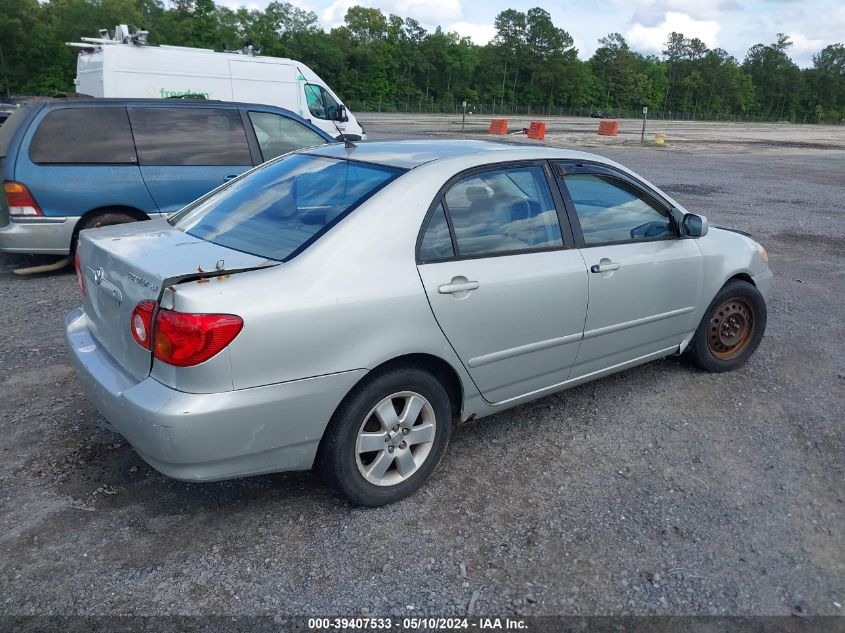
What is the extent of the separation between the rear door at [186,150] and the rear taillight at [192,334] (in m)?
4.68

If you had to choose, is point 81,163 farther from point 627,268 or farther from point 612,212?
point 627,268

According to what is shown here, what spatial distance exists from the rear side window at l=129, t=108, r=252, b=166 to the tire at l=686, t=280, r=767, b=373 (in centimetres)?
507

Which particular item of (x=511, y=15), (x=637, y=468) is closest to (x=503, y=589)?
(x=637, y=468)

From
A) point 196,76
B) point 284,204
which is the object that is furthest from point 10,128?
point 196,76

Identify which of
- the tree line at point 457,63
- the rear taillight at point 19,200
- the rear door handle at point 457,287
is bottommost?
the rear taillight at point 19,200

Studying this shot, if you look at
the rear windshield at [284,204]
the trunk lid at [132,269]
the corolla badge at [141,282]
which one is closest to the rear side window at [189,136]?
the rear windshield at [284,204]

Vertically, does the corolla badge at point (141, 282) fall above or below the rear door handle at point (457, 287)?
above

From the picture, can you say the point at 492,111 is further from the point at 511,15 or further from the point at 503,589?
the point at 503,589

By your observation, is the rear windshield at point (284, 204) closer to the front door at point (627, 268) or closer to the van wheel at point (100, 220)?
the front door at point (627, 268)

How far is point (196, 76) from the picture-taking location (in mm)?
14156

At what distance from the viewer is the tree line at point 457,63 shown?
7244 cm

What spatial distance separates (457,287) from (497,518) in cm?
108

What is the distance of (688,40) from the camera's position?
427ft

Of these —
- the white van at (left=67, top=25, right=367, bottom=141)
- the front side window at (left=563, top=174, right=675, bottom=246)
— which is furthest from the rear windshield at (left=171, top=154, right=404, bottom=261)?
the white van at (left=67, top=25, right=367, bottom=141)
